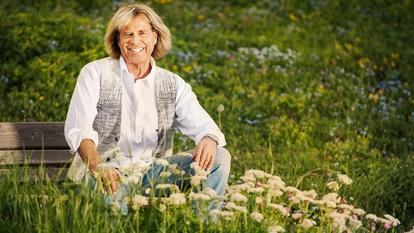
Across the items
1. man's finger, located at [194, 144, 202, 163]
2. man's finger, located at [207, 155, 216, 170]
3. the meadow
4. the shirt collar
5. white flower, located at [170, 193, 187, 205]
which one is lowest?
the meadow

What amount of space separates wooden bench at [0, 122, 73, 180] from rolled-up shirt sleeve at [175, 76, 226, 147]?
0.81 meters

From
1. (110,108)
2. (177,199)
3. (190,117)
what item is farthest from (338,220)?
(110,108)

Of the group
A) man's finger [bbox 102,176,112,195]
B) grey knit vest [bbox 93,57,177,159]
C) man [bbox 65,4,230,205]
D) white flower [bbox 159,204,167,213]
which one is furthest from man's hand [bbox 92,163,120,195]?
grey knit vest [bbox 93,57,177,159]

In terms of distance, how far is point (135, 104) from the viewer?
4.87 meters

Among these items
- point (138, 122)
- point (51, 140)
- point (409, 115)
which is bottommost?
point (409, 115)

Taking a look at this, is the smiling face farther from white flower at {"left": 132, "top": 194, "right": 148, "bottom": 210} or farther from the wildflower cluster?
white flower at {"left": 132, "top": 194, "right": 148, "bottom": 210}

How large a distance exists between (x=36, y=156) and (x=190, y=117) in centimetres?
112

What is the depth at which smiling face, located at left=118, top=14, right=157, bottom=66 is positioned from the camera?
15.9ft

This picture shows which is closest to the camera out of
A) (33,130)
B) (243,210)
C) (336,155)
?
(243,210)

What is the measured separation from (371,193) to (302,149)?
144 cm

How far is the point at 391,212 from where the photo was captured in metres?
5.98

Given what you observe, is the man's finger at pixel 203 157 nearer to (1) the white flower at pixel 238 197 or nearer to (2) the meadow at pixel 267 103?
(2) the meadow at pixel 267 103

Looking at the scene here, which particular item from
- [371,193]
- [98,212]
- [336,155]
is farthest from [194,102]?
[336,155]

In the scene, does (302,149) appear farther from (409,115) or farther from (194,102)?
(194,102)
